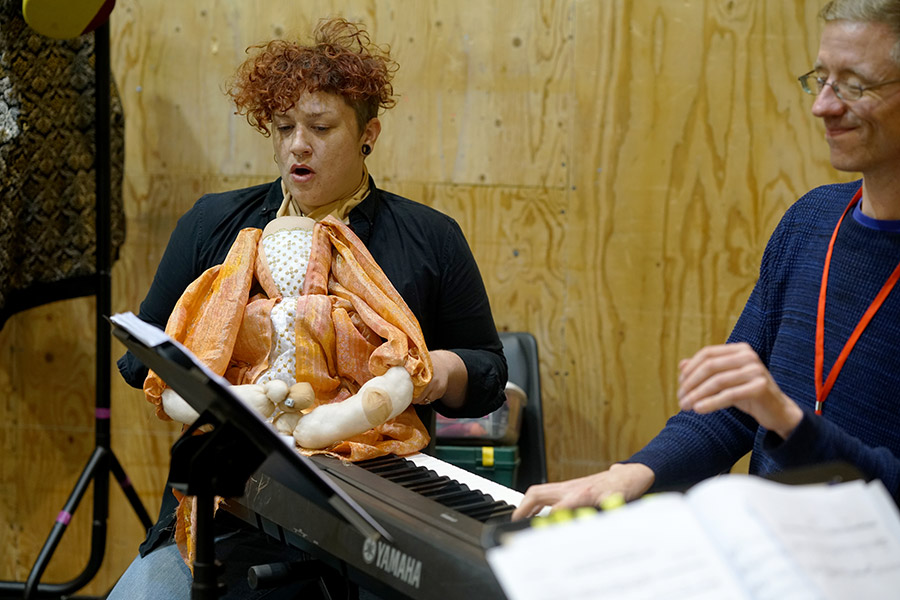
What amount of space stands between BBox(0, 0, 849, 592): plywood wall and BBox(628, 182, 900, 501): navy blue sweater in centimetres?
151

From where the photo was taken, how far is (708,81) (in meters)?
2.84

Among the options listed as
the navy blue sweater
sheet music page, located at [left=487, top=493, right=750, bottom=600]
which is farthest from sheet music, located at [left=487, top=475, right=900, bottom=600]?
Result: the navy blue sweater

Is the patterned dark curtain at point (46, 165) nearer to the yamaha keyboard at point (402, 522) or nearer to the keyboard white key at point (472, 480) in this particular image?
the yamaha keyboard at point (402, 522)

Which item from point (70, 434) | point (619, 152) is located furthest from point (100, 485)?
point (619, 152)

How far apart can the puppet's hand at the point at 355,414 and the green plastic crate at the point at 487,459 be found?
1.21m

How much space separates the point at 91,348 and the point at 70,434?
30cm

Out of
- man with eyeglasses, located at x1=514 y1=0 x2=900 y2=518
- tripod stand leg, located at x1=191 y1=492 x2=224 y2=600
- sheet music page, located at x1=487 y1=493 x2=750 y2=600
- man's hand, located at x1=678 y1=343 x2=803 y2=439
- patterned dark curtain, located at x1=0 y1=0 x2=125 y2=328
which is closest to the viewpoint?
sheet music page, located at x1=487 y1=493 x2=750 y2=600

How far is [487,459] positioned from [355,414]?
1.28 meters

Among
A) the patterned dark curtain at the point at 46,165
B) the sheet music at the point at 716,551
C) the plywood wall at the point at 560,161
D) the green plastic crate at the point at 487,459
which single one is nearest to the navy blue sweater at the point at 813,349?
the sheet music at the point at 716,551

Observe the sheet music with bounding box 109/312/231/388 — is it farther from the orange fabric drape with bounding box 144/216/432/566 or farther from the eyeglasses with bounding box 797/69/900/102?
the eyeglasses with bounding box 797/69/900/102

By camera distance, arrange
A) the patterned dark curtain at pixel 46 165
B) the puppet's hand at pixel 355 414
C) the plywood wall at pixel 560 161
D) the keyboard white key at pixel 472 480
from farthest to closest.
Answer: the plywood wall at pixel 560 161 → the patterned dark curtain at pixel 46 165 → the puppet's hand at pixel 355 414 → the keyboard white key at pixel 472 480

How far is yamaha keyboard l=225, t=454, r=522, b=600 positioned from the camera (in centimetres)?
110

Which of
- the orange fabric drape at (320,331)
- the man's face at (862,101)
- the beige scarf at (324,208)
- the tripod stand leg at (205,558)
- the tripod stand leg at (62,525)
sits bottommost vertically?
the tripod stand leg at (62,525)

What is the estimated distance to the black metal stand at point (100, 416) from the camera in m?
2.58
